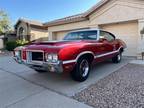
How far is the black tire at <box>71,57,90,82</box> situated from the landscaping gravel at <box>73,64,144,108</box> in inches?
18.6

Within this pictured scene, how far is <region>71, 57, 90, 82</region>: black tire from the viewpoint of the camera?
4832mm

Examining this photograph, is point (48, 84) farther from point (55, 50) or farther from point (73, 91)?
point (55, 50)

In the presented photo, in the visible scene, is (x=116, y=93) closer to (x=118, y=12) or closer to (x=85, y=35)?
(x=85, y=35)

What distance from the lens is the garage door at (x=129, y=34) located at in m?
9.65

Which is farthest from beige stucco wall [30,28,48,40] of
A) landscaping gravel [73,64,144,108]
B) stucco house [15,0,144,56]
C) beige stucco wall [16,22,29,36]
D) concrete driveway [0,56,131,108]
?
landscaping gravel [73,64,144,108]

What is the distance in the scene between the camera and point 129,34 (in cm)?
986

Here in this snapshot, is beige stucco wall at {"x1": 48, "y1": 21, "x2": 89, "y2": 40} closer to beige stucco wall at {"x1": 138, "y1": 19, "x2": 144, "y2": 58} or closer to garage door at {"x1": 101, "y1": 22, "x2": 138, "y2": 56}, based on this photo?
garage door at {"x1": 101, "y1": 22, "x2": 138, "y2": 56}

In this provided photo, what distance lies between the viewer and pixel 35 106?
3.60 m

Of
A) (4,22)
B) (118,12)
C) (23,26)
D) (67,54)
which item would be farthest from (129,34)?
(4,22)

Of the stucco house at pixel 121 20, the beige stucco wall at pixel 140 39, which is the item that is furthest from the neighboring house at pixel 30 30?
the beige stucco wall at pixel 140 39

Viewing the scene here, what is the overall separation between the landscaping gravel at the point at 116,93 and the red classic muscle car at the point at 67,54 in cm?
75

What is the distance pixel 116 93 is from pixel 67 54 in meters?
1.68

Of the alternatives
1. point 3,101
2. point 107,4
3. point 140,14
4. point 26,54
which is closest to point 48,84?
point 26,54

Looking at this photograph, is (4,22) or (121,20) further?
(4,22)
